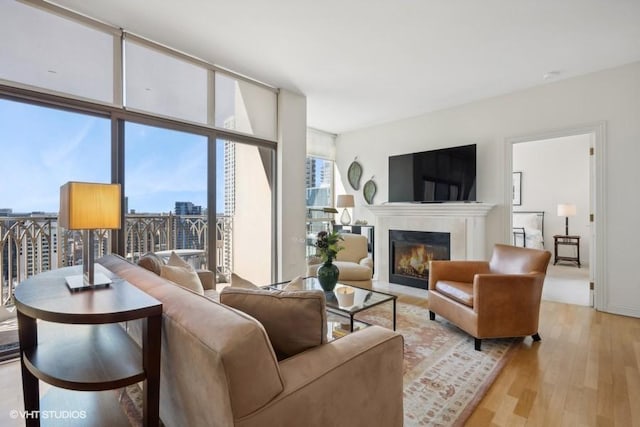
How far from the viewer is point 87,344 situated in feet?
4.88

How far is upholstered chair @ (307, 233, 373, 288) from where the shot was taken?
12.0 feet

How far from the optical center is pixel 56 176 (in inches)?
101

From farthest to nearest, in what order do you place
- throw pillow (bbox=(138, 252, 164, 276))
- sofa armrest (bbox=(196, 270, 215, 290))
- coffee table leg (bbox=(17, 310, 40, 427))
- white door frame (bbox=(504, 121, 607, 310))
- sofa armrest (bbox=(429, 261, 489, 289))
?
1. white door frame (bbox=(504, 121, 607, 310))
2. sofa armrest (bbox=(429, 261, 489, 289))
3. sofa armrest (bbox=(196, 270, 215, 290))
4. throw pillow (bbox=(138, 252, 164, 276))
5. coffee table leg (bbox=(17, 310, 40, 427))

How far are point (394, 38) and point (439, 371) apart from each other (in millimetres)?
2785

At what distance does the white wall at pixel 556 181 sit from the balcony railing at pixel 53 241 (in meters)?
6.76

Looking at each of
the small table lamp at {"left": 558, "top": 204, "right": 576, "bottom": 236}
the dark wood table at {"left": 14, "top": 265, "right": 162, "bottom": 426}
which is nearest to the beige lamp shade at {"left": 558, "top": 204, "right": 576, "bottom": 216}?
the small table lamp at {"left": 558, "top": 204, "right": 576, "bottom": 236}

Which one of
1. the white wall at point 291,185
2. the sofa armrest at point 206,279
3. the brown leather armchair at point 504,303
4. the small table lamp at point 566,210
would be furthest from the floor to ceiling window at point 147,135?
the small table lamp at point 566,210

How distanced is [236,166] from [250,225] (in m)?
0.83

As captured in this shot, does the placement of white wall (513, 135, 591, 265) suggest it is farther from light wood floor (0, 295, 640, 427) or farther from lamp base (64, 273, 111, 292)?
lamp base (64, 273, 111, 292)

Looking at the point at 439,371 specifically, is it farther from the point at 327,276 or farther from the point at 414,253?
the point at 414,253

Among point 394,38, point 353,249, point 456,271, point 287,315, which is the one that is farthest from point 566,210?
point 287,315

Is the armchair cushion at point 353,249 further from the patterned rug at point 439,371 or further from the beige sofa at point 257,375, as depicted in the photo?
the beige sofa at point 257,375

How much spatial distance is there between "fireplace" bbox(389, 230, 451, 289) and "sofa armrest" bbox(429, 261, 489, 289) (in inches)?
46.7

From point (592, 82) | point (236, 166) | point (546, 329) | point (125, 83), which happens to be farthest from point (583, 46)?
point (125, 83)
